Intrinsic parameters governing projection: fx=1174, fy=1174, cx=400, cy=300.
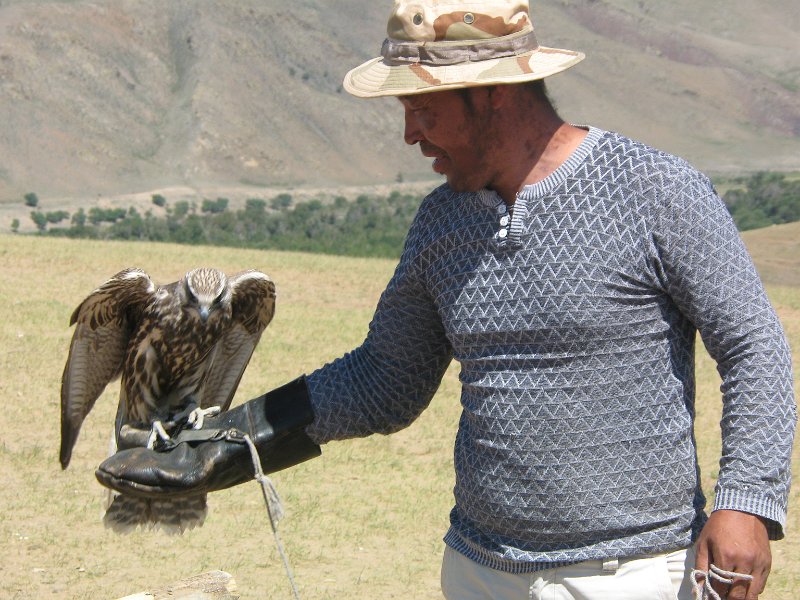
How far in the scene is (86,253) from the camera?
17.6 metres

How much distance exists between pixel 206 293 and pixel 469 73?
2.91 metres

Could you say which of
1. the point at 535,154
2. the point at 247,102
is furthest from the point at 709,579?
the point at 247,102

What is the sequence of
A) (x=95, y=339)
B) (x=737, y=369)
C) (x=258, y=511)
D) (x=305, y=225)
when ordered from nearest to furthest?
(x=737, y=369) → (x=95, y=339) → (x=258, y=511) → (x=305, y=225)

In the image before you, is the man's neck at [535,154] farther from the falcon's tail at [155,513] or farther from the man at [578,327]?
the falcon's tail at [155,513]

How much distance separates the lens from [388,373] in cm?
281

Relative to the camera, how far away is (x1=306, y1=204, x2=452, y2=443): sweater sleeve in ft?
8.92

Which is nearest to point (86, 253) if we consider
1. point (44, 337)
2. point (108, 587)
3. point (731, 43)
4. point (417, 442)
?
point (44, 337)

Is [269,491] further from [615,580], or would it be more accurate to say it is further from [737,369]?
[737,369]

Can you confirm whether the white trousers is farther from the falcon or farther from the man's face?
the falcon

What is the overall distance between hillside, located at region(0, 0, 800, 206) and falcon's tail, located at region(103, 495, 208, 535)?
212 feet

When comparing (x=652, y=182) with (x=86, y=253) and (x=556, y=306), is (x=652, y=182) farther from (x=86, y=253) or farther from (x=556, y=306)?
(x=86, y=253)

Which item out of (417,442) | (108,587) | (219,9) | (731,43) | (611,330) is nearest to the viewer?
(611,330)

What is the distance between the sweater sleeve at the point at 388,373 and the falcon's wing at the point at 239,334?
1.99 meters

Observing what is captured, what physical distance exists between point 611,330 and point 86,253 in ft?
53.0
